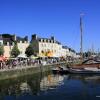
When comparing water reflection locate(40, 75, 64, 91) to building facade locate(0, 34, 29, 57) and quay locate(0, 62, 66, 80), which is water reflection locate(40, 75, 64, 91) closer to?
quay locate(0, 62, 66, 80)

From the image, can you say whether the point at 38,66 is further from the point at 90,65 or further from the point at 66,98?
the point at 66,98

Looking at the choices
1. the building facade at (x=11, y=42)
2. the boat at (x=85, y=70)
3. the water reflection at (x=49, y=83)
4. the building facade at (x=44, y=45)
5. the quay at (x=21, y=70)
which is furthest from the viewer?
the building facade at (x=44, y=45)

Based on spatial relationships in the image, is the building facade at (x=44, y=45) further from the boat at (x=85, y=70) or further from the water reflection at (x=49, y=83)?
the water reflection at (x=49, y=83)

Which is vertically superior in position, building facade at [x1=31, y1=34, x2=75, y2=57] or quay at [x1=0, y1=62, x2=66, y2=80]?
building facade at [x1=31, y1=34, x2=75, y2=57]

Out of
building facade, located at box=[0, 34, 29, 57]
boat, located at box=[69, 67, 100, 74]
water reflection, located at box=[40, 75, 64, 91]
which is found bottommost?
water reflection, located at box=[40, 75, 64, 91]

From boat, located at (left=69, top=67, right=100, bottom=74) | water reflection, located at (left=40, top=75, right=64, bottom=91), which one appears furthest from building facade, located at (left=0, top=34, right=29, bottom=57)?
water reflection, located at (left=40, top=75, right=64, bottom=91)

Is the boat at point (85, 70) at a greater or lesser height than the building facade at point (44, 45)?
lesser

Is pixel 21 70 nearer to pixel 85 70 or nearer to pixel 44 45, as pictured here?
pixel 85 70

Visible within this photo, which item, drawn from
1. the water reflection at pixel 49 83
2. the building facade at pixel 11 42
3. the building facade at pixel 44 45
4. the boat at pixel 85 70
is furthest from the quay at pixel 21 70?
Result: the building facade at pixel 44 45

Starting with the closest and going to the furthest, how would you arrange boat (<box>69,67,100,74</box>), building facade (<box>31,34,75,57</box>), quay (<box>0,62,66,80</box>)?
quay (<box>0,62,66,80</box>)
boat (<box>69,67,100,74</box>)
building facade (<box>31,34,75,57</box>)

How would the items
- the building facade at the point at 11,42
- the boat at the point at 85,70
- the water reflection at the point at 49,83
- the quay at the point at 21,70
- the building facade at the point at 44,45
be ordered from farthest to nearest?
the building facade at the point at 44,45 → the building facade at the point at 11,42 → the boat at the point at 85,70 → the quay at the point at 21,70 → the water reflection at the point at 49,83

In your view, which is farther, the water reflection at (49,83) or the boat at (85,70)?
the boat at (85,70)

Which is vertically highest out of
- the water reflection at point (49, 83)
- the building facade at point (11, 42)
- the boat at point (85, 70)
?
the building facade at point (11, 42)

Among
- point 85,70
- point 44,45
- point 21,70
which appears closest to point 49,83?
point 21,70
